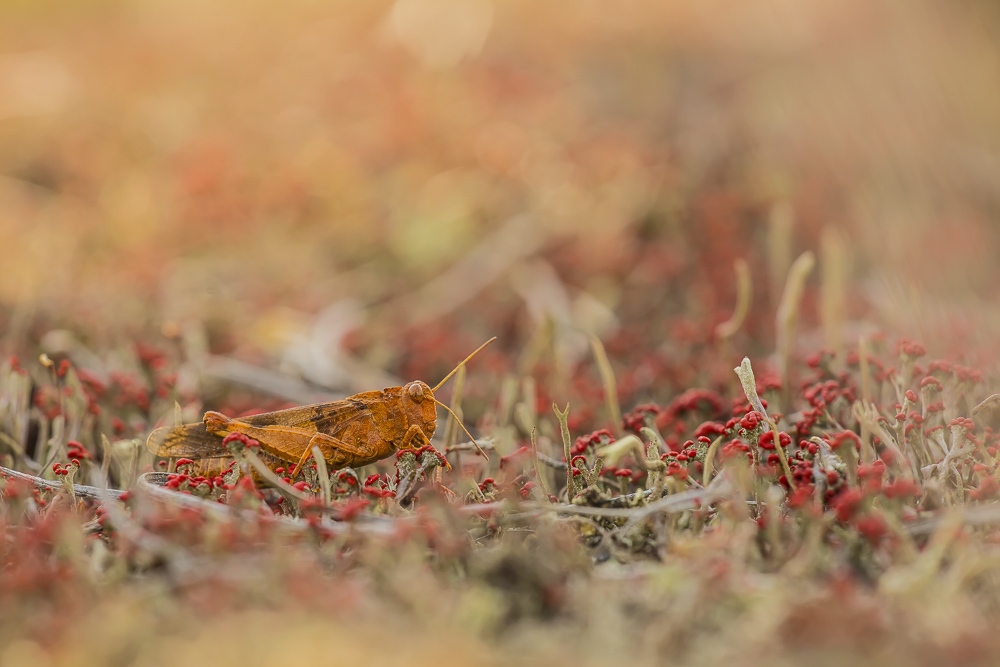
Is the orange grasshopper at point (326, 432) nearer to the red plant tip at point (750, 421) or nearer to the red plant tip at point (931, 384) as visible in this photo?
the red plant tip at point (750, 421)

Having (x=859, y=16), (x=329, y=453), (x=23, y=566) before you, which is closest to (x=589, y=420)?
(x=329, y=453)

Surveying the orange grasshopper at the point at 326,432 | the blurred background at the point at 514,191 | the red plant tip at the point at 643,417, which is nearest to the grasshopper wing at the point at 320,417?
the orange grasshopper at the point at 326,432

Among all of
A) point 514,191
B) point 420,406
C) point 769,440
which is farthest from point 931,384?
point 514,191

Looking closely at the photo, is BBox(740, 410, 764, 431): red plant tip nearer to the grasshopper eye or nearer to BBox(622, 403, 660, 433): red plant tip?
BBox(622, 403, 660, 433): red plant tip

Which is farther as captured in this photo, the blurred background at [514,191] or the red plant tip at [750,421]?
the blurred background at [514,191]

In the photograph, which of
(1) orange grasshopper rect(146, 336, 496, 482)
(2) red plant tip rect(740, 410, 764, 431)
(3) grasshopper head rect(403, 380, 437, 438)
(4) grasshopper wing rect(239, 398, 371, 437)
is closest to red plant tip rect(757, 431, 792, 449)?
(2) red plant tip rect(740, 410, 764, 431)

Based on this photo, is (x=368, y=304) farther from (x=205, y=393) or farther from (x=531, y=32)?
(x=531, y=32)

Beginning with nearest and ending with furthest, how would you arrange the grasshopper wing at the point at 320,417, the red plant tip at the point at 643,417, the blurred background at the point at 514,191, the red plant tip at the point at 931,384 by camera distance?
the red plant tip at the point at 931,384 → the grasshopper wing at the point at 320,417 → the red plant tip at the point at 643,417 → the blurred background at the point at 514,191
